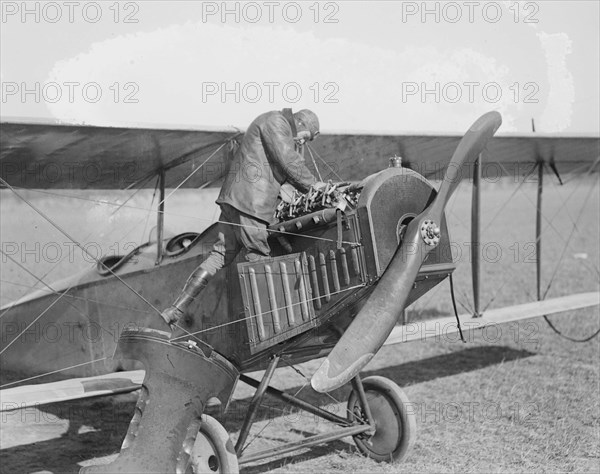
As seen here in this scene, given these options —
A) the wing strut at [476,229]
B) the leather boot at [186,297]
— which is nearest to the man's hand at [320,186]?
the leather boot at [186,297]

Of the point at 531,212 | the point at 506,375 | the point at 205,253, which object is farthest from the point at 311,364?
→ the point at 531,212

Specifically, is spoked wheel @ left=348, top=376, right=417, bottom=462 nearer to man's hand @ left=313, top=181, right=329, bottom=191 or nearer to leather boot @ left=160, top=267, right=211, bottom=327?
leather boot @ left=160, top=267, right=211, bottom=327

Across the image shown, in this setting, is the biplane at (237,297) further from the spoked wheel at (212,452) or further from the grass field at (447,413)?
the grass field at (447,413)

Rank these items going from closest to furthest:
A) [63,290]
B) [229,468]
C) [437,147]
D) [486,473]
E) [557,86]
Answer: [229,468]
[486,473]
[63,290]
[437,147]
[557,86]

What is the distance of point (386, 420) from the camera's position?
17.5 ft

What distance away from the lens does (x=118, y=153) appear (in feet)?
19.0

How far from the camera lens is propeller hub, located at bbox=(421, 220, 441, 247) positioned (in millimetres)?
3896

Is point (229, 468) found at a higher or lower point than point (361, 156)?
lower

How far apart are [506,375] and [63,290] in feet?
15.6

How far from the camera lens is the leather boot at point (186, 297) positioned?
439 centimetres

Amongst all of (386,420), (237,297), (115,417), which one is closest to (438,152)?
(386,420)

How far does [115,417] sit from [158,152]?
2613mm

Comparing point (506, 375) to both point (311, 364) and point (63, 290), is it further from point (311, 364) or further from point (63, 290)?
point (63, 290)

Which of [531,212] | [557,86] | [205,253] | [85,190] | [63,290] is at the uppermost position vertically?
[557,86]
